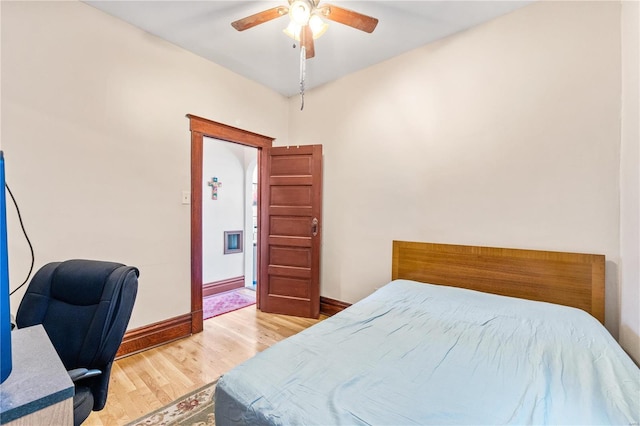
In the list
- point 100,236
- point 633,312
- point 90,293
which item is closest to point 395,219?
point 633,312

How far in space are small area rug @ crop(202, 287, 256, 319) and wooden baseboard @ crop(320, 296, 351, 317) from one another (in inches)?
39.7

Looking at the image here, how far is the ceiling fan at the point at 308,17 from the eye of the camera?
5.84ft

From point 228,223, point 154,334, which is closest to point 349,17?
point 154,334

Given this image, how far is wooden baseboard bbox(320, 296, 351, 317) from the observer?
3.20 metres

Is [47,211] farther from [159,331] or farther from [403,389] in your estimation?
[403,389]

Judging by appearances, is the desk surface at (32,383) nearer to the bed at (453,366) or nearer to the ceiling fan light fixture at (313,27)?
the bed at (453,366)

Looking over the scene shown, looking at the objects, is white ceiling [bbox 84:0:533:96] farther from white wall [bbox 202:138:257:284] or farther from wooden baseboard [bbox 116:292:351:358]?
wooden baseboard [bbox 116:292:351:358]

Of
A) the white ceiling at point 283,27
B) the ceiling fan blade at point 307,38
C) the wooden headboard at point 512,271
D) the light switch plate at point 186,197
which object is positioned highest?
the white ceiling at point 283,27

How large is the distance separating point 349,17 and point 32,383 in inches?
88.0

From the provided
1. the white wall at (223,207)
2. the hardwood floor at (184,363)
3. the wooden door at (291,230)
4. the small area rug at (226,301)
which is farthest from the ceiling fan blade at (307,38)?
the small area rug at (226,301)

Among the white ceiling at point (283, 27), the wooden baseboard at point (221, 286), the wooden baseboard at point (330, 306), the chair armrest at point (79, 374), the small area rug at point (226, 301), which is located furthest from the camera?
the wooden baseboard at point (221, 286)

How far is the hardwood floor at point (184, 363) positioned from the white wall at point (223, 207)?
3.85ft

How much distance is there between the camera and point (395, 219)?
279 cm

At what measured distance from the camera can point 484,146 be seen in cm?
230
